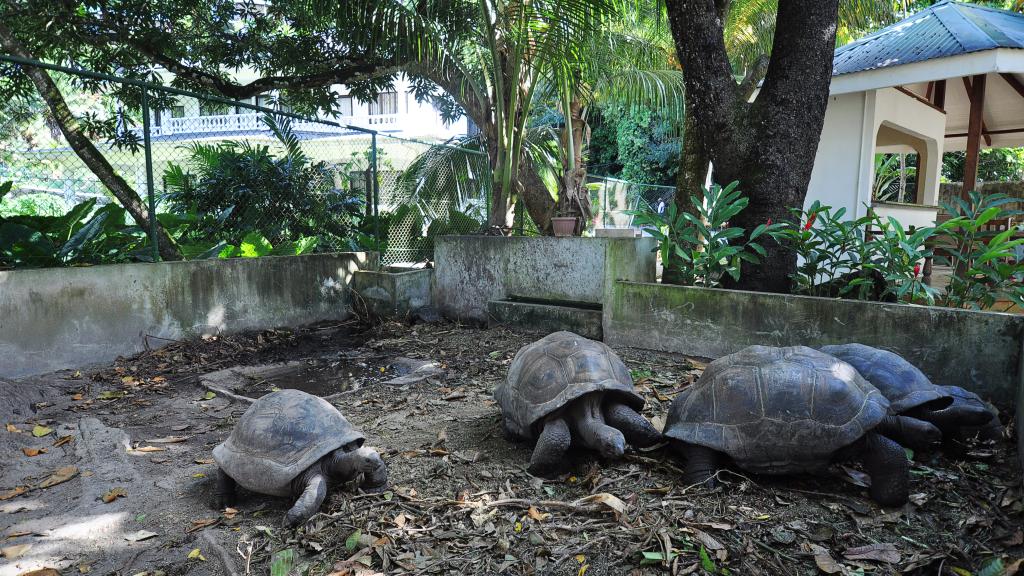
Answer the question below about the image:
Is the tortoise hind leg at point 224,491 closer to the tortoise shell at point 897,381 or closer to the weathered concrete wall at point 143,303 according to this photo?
the weathered concrete wall at point 143,303

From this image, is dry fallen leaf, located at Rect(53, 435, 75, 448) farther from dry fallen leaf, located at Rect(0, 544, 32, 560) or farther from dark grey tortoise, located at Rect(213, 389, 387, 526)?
dark grey tortoise, located at Rect(213, 389, 387, 526)

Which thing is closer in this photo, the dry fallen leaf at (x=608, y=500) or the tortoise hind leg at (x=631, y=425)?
the dry fallen leaf at (x=608, y=500)

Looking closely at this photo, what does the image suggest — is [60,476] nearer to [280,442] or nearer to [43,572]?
[43,572]

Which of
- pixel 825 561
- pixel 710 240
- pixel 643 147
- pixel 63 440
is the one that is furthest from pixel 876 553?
pixel 643 147

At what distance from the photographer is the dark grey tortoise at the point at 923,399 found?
323 cm

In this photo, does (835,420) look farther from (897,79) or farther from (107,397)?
(897,79)

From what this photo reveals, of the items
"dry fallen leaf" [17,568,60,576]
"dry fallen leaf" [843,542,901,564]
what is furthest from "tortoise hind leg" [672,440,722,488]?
"dry fallen leaf" [17,568,60,576]

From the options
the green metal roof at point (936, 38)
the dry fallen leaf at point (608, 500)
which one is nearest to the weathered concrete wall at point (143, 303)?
the dry fallen leaf at point (608, 500)

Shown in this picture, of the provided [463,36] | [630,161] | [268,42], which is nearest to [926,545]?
[463,36]

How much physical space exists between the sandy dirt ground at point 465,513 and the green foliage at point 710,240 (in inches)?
70.5

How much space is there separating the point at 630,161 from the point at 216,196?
18.4m

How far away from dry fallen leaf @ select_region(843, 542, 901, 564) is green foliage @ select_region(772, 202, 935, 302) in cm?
269

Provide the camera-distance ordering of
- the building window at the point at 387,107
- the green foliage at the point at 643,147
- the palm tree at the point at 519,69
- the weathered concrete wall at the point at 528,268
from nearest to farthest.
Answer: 1. the weathered concrete wall at the point at 528,268
2. the palm tree at the point at 519,69
3. the green foliage at the point at 643,147
4. the building window at the point at 387,107

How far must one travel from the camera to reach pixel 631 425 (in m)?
3.32
